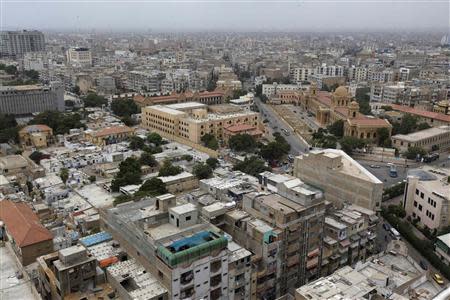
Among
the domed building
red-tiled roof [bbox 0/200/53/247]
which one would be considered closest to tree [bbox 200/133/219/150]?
the domed building

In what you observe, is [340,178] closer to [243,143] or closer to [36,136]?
[243,143]

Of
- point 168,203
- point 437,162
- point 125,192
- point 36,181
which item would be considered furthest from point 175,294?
point 437,162

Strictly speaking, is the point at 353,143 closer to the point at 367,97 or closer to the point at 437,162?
the point at 437,162

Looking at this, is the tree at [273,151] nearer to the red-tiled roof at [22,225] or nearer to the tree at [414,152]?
the tree at [414,152]

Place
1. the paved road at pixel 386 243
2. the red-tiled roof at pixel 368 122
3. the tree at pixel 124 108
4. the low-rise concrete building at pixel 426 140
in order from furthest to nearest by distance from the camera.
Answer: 1. the tree at pixel 124 108
2. the red-tiled roof at pixel 368 122
3. the low-rise concrete building at pixel 426 140
4. the paved road at pixel 386 243

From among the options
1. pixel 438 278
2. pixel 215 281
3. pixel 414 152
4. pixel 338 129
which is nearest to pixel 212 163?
pixel 215 281

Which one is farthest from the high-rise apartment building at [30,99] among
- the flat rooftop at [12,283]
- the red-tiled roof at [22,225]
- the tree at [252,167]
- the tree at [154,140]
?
the flat rooftop at [12,283]
